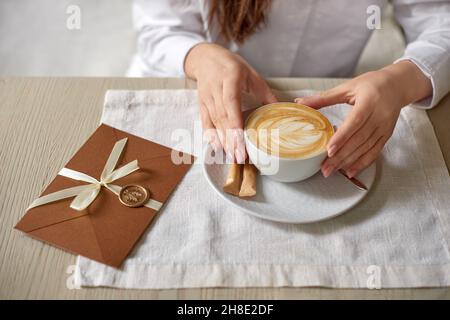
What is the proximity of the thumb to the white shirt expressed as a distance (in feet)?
0.61

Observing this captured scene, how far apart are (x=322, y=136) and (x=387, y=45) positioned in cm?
67

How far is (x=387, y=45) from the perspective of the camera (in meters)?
1.17

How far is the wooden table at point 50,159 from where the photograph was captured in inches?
21.5

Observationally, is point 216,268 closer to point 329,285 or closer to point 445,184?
point 329,285

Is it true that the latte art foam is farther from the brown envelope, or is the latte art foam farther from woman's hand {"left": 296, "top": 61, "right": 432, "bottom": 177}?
the brown envelope

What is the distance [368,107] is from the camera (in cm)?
70

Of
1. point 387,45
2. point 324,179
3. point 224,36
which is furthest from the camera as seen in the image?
point 387,45

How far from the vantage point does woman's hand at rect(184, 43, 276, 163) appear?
26.0 inches

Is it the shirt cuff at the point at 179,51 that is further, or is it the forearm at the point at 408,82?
the shirt cuff at the point at 179,51

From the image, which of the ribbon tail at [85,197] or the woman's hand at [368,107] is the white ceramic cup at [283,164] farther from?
the ribbon tail at [85,197]

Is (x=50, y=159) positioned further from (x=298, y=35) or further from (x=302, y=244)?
(x=298, y=35)

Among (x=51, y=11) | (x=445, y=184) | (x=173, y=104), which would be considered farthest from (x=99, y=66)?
(x=445, y=184)

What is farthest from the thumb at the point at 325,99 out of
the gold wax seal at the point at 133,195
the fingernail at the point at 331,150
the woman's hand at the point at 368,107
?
the gold wax seal at the point at 133,195
